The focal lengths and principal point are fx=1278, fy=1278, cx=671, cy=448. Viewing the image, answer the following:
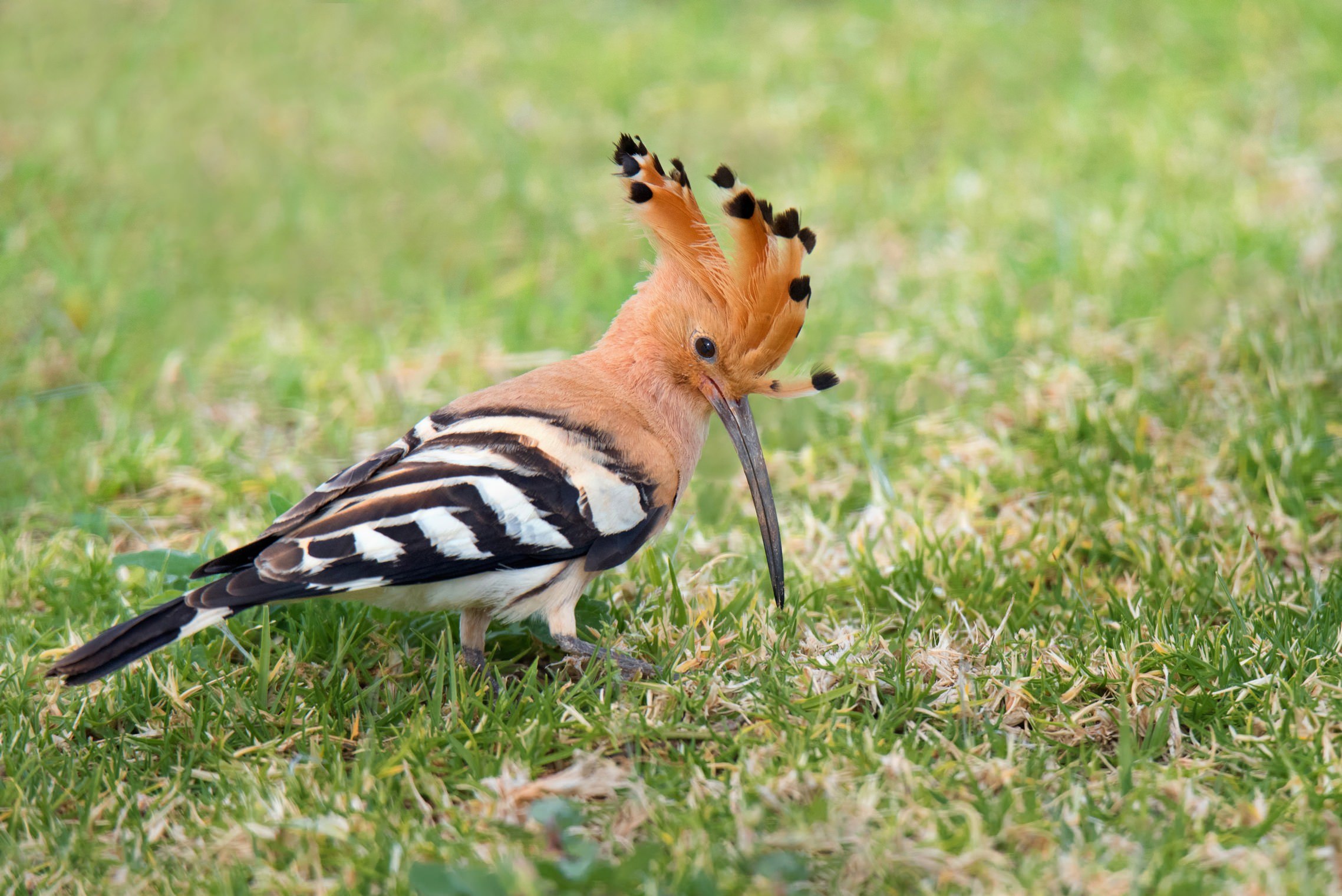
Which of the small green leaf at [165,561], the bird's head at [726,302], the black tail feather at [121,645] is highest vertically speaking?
the bird's head at [726,302]

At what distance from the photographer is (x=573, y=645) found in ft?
9.66

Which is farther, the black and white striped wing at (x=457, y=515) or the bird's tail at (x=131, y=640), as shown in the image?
the black and white striped wing at (x=457, y=515)

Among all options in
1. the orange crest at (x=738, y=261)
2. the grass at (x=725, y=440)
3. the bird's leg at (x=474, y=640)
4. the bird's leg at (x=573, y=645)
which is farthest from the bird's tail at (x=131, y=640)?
the orange crest at (x=738, y=261)

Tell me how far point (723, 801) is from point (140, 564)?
1762mm

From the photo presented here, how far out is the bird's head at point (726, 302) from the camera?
3082mm

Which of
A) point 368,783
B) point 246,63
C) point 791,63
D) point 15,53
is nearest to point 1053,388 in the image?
point 368,783

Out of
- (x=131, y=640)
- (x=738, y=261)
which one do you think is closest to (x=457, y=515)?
(x=131, y=640)

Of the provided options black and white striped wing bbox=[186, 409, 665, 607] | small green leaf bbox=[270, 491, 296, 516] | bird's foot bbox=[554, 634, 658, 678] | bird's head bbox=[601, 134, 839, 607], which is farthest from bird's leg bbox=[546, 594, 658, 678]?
small green leaf bbox=[270, 491, 296, 516]

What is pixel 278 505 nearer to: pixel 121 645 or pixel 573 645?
pixel 121 645

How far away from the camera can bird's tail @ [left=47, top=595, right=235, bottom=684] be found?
2.56 metres

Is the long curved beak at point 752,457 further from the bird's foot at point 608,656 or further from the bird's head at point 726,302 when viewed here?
the bird's foot at point 608,656

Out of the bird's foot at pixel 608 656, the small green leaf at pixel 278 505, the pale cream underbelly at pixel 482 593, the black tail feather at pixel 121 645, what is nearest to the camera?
the black tail feather at pixel 121 645

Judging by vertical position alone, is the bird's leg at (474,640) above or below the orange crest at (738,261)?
below

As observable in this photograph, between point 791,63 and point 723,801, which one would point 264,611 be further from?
point 791,63
